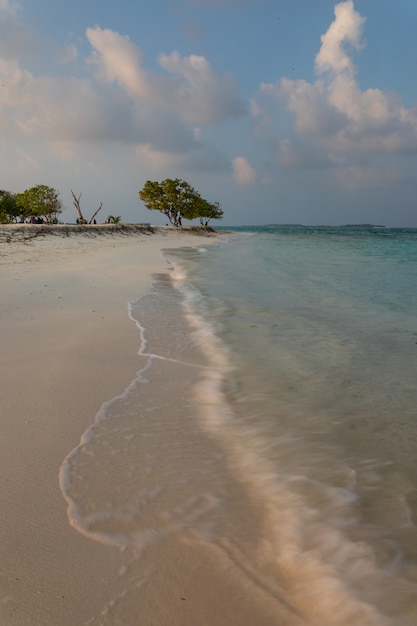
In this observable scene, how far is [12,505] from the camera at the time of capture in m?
2.16

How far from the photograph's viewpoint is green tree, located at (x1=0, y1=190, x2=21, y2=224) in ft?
176

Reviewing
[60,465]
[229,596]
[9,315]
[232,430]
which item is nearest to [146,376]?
[232,430]

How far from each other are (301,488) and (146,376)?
216 cm

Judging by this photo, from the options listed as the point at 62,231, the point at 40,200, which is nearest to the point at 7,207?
the point at 40,200

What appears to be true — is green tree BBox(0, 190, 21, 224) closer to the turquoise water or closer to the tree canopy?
the tree canopy

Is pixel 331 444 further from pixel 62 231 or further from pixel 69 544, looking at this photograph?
pixel 62 231

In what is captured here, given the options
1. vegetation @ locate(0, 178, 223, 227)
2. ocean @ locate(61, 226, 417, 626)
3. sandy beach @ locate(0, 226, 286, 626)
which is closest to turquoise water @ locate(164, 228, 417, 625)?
ocean @ locate(61, 226, 417, 626)

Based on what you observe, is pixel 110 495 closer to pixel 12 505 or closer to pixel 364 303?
pixel 12 505

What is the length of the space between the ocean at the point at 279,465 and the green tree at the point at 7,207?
56419 millimetres

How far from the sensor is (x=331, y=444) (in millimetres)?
3012

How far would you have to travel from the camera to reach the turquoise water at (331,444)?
1.84m

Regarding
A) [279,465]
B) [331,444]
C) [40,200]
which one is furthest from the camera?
[40,200]

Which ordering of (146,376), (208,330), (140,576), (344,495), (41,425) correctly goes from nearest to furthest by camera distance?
(140,576) → (344,495) → (41,425) → (146,376) → (208,330)

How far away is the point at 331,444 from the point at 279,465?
0.53 m
